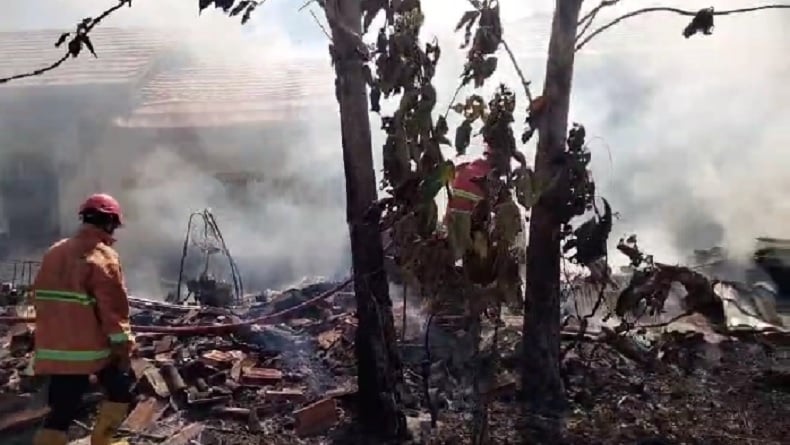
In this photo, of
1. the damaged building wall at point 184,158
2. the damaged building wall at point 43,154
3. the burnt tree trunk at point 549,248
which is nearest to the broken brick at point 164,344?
the burnt tree trunk at point 549,248

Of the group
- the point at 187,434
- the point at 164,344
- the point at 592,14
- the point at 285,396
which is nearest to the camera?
the point at 592,14

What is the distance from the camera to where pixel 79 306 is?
200 inches

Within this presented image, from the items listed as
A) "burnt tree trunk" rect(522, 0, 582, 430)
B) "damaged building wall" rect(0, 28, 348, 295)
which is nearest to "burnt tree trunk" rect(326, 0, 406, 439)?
"burnt tree trunk" rect(522, 0, 582, 430)

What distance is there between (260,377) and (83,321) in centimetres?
177

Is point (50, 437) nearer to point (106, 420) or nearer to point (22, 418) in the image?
point (106, 420)

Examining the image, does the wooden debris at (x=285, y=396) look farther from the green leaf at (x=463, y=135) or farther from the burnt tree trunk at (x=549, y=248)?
the green leaf at (x=463, y=135)

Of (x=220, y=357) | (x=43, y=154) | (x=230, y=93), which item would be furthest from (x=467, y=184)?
(x=43, y=154)

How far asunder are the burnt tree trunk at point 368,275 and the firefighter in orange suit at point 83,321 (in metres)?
1.38

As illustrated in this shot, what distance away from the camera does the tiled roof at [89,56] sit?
707 inches

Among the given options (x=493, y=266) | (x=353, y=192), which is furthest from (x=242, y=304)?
(x=493, y=266)

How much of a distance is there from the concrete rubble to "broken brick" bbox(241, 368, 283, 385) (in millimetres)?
13

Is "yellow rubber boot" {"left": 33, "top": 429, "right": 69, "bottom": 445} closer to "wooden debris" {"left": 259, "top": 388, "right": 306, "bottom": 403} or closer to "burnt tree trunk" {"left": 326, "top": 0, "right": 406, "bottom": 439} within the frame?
"wooden debris" {"left": 259, "top": 388, "right": 306, "bottom": 403}

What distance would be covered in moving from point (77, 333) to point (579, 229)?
300 centimetres

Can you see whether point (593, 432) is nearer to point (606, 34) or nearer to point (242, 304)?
point (242, 304)
